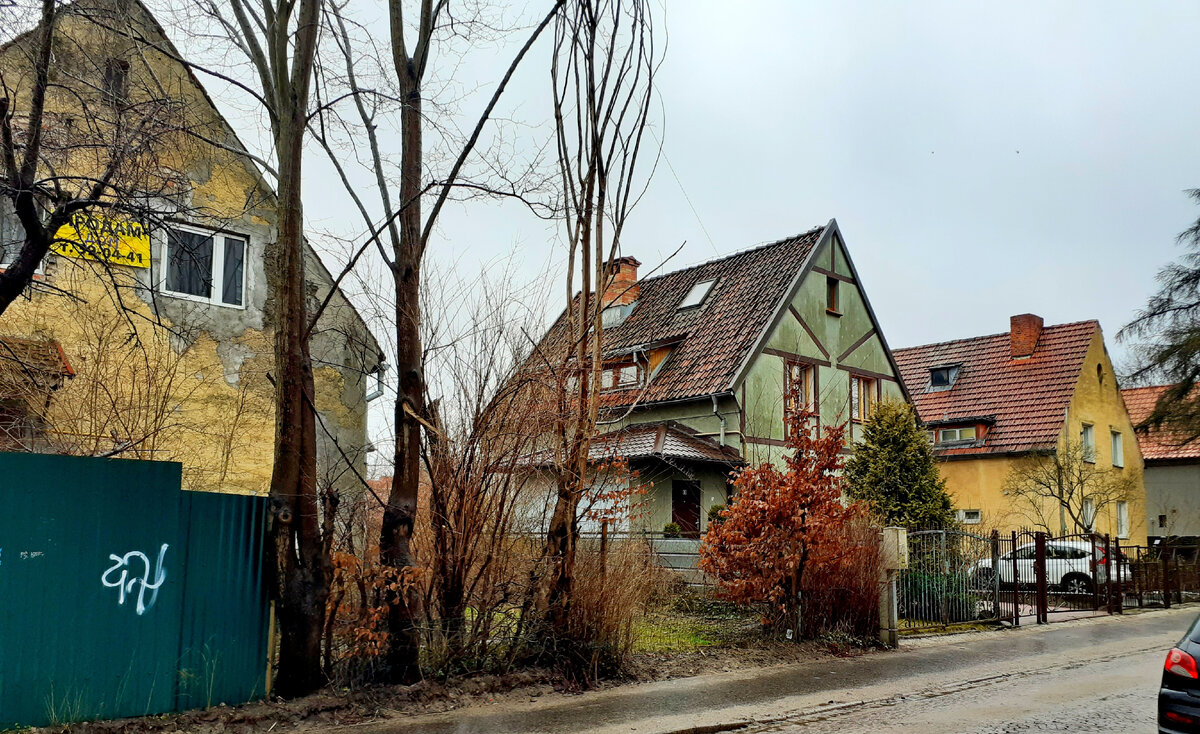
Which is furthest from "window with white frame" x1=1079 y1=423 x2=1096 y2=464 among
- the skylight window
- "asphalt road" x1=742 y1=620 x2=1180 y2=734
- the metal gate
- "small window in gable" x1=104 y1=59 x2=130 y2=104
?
"small window in gable" x1=104 y1=59 x2=130 y2=104

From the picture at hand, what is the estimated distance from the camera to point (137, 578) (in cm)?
819

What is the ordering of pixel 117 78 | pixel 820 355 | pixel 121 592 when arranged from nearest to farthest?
pixel 121 592
pixel 117 78
pixel 820 355

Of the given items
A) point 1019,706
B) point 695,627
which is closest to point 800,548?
point 695,627

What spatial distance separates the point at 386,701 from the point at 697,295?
21.5 metres

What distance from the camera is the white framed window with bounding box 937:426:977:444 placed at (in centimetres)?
3398

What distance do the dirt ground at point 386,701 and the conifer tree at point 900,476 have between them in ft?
26.3

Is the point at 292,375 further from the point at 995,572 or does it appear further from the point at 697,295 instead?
the point at 697,295

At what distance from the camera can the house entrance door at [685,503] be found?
23.9m

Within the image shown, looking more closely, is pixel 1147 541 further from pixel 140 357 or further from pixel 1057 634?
pixel 140 357

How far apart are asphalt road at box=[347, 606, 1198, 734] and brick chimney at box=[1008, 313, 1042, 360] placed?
22.4 m

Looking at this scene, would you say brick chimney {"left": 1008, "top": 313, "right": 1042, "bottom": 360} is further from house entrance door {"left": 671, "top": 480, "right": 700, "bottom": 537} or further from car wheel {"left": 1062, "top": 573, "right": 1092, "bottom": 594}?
house entrance door {"left": 671, "top": 480, "right": 700, "bottom": 537}

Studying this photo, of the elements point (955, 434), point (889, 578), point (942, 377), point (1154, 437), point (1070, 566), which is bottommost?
point (1070, 566)

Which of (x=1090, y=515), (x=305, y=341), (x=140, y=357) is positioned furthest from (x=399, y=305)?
(x=1090, y=515)

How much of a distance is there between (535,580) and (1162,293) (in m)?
30.4
